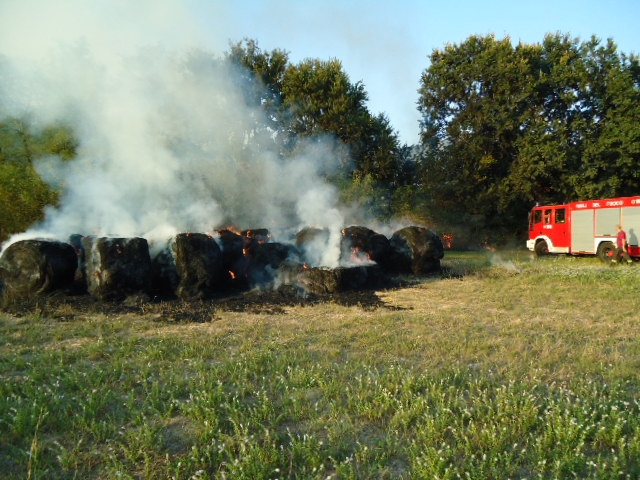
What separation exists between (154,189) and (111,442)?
11.5 metres

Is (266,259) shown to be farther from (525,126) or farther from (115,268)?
(525,126)

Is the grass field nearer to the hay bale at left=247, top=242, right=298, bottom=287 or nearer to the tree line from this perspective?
the hay bale at left=247, top=242, right=298, bottom=287

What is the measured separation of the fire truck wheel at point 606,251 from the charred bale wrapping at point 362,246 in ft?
32.2

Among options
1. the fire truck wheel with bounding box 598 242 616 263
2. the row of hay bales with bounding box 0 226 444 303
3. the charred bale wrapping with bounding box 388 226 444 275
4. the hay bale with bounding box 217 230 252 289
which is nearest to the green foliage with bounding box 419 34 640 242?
the fire truck wheel with bounding box 598 242 616 263

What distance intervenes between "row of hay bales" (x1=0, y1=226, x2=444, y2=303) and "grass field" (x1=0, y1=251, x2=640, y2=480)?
2.11 meters

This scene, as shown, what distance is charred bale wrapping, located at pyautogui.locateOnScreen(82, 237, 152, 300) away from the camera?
9.19 m

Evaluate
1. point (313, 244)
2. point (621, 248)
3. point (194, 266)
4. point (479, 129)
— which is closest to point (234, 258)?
point (194, 266)

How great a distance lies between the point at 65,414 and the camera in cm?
382

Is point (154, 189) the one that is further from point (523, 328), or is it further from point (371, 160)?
point (371, 160)

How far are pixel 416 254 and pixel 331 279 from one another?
165 inches

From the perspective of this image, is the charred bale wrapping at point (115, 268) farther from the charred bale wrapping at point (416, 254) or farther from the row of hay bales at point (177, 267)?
the charred bale wrapping at point (416, 254)

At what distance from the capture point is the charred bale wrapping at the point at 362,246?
1162cm

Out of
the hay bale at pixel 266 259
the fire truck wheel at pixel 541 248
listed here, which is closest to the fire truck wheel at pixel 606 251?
the fire truck wheel at pixel 541 248

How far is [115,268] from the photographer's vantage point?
9234mm
